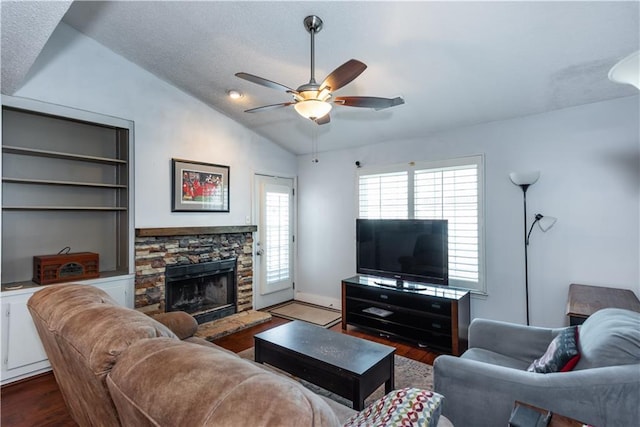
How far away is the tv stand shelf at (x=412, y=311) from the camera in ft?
11.0

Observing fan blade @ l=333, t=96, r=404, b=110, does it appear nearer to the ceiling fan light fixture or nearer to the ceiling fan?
the ceiling fan

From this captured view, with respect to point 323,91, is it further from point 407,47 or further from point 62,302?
point 62,302

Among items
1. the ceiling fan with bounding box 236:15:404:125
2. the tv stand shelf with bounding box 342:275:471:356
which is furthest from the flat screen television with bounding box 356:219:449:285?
the ceiling fan with bounding box 236:15:404:125

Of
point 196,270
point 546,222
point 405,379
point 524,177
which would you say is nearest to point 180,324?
point 196,270

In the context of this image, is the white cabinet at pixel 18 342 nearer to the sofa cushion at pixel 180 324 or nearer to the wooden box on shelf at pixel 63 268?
the wooden box on shelf at pixel 63 268

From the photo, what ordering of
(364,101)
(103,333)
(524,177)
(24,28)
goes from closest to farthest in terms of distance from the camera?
(103,333) → (24,28) → (364,101) → (524,177)

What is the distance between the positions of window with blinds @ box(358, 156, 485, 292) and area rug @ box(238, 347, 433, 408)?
3.95ft

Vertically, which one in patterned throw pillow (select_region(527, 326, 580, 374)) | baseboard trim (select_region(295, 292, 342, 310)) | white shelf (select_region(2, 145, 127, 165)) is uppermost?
white shelf (select_region(2, 145, 127, 165))

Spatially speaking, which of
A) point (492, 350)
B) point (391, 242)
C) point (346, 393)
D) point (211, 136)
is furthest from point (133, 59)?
point (492, 350)

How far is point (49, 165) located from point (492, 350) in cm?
447

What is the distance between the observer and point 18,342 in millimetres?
2852

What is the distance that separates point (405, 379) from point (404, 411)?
1978 mm

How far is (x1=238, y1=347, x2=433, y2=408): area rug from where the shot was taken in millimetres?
2604

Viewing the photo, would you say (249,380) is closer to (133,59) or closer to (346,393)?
(346,393)
